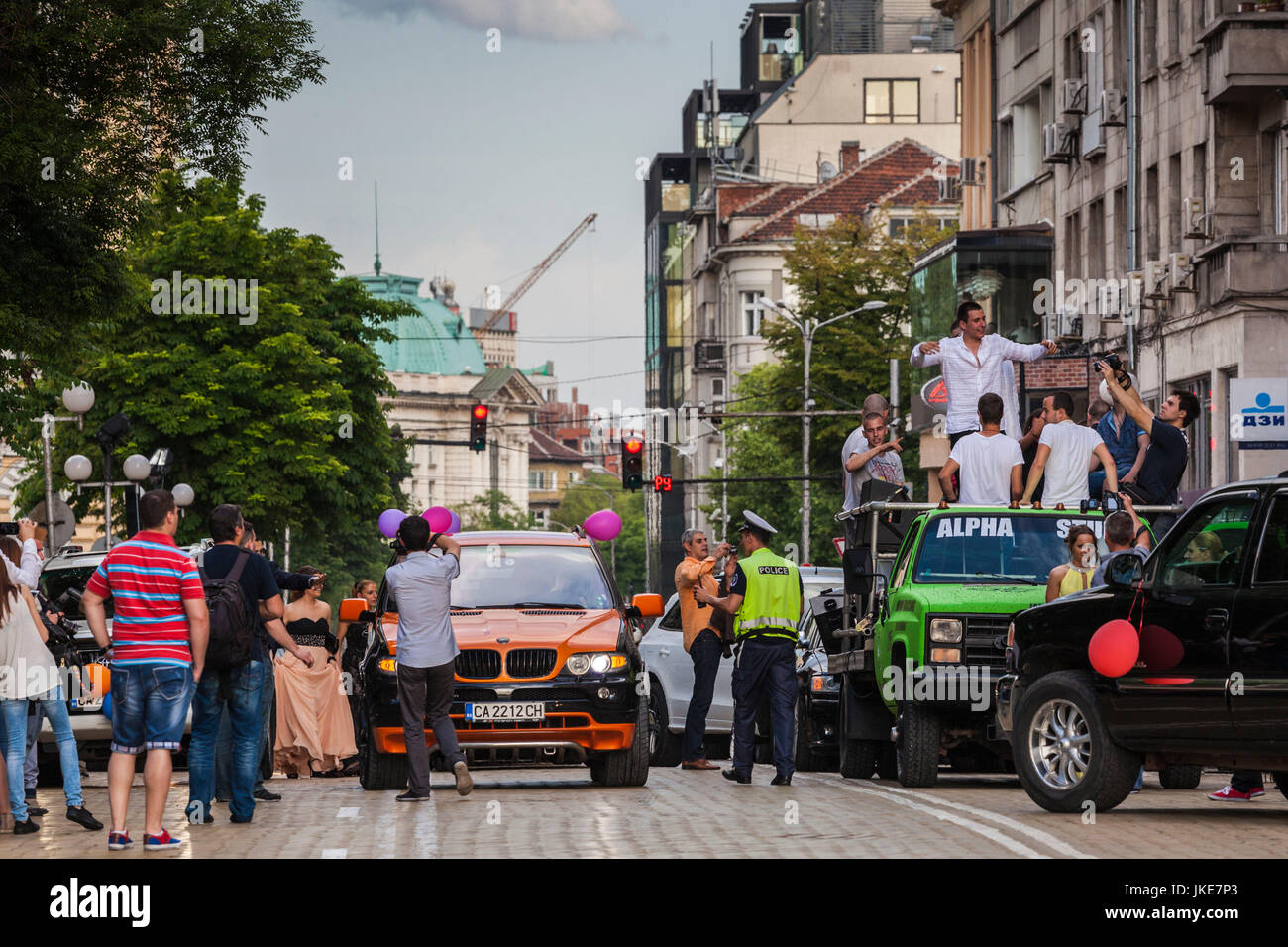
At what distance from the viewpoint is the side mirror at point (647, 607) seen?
59.9ft

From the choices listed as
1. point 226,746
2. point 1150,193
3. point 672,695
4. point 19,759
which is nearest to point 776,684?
point 226,746

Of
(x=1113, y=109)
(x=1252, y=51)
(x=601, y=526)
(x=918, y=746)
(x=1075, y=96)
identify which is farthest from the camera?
(x=1075, y=96)

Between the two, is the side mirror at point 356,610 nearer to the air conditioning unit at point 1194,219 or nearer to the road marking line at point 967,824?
the road marking line at point 967,824

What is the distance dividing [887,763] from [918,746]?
2.79m

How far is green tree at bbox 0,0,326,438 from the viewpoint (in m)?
21.7

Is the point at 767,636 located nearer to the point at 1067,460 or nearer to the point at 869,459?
the point at 869,459

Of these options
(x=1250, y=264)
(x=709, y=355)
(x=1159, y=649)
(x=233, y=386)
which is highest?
(x=709, y=355)

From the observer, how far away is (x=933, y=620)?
17.2 m

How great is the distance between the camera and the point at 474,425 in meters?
55.2

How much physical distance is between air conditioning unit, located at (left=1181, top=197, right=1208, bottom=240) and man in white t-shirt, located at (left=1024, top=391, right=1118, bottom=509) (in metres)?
18.3

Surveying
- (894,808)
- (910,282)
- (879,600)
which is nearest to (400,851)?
(894,808)

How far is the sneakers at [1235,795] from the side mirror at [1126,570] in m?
2.51

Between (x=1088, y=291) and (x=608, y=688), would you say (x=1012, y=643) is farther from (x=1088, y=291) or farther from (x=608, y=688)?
(x=1088, y=291)
